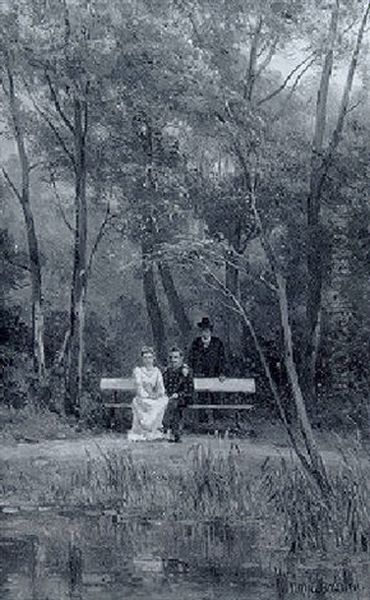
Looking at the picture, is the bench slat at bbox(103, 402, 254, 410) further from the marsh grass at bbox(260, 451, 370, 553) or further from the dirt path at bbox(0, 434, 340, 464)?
the marsh grass at bbox(260, 451, 370, 553)

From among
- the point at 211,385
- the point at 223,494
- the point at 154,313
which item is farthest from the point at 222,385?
the point at 223,494

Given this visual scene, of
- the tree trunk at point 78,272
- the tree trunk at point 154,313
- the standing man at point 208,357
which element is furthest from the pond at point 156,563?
the tree trunk at point 154,313

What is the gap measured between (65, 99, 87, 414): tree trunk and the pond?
5.63m

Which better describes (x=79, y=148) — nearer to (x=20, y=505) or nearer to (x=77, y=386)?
(x=77, y=386)

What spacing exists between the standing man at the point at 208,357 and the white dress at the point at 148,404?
72 cm

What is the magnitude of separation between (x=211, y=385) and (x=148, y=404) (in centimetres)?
99

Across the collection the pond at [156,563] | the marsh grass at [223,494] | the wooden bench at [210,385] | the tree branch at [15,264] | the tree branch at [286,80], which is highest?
the tree branch at [286,80]

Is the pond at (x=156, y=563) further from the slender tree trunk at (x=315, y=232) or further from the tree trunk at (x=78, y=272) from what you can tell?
the slender tree trunk at (x=315, y=232)

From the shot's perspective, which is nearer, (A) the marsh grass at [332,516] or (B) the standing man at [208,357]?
(A) the marsh grass at [332,516]

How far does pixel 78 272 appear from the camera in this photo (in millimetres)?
13945

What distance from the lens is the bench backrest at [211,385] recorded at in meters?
12.8

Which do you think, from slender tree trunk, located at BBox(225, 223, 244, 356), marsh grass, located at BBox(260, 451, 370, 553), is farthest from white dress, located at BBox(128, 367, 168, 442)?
marsh grass, located at BBox(260, 451, 370, 553)

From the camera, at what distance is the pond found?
6207mm

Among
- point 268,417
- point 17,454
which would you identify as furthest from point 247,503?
point 268,417
